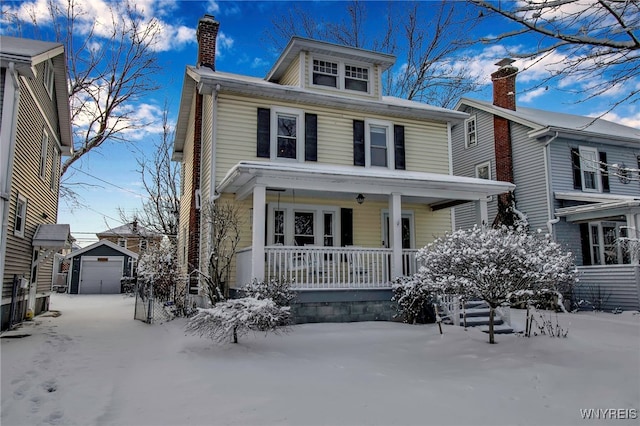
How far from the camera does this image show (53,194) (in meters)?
15.1

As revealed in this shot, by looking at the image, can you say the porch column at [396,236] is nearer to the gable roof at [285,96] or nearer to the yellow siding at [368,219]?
the yellow siding at [368,219]

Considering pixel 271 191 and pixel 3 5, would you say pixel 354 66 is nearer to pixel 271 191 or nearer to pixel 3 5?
pixel 271 191

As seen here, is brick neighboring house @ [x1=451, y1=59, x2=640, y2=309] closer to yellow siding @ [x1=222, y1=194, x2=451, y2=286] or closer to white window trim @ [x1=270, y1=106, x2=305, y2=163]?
yellow siding @ [x1=222, y1=194, x2=451, y2=286]

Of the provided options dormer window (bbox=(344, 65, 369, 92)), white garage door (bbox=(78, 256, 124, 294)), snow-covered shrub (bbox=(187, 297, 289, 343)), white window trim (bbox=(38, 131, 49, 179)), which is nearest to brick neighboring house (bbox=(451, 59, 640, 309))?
dormer window (bbox=(344, 65, 369, 92))

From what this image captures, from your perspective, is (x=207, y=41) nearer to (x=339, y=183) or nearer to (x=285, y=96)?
(x=285, y=96)

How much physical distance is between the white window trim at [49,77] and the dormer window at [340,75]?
7297 millimetres

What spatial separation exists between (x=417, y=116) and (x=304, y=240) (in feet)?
18.1

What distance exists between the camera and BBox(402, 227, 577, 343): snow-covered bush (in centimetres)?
705

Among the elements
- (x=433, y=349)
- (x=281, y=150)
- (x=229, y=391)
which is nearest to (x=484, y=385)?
(x=433, y=349)

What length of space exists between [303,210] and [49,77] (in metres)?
8.05

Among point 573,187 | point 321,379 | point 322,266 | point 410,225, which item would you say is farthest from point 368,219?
point 573,187

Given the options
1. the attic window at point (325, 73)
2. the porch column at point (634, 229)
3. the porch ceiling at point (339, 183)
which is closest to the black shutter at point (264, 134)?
the porch ceiling at point (339, 183)

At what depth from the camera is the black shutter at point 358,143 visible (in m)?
13.2

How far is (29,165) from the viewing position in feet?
35.2
